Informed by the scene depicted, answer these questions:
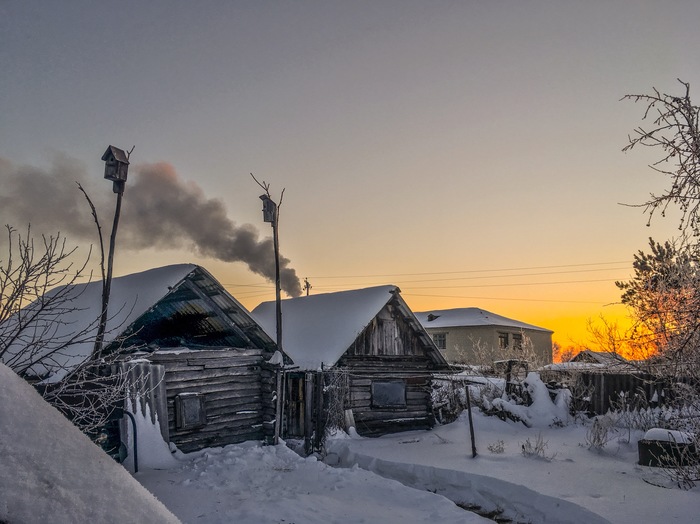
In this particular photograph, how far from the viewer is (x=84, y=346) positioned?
1126cm

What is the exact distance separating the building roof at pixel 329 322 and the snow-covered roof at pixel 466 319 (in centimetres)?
2671

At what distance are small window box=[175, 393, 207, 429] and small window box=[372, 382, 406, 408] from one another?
6758mm

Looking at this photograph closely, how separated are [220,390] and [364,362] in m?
5.88

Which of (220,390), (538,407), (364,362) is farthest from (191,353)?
(538,407)

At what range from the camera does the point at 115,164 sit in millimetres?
12648

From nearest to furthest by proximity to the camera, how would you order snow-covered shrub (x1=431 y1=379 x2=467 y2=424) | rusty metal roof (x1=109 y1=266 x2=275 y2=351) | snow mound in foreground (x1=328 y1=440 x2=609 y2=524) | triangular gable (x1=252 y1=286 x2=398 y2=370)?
snow mound in foreground (x1=328 y1=440 x2=609 y2=524), rusty metal roof (x1=109 y1=266 x2=275 y2=351), triangular gable (x1=252 y1=286 x2=398 y2=370), snow-covered shrub (x1=431 y1=379 x2=467 y2=424)

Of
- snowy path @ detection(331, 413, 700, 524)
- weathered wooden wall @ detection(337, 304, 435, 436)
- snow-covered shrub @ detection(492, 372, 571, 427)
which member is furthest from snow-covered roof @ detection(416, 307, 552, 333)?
snowy path @ detection(331, 413, 700, 524)

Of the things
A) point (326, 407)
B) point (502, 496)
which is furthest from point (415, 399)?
point (502, 496)

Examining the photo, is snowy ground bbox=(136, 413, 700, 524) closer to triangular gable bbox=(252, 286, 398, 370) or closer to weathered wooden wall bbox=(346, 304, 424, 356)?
triangular gable bbox=(252, 286, 398, 370)

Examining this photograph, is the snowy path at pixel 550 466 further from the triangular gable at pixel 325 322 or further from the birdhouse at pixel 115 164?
the birdhouse at pixel 115 164

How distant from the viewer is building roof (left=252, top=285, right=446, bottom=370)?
16984 millimetres

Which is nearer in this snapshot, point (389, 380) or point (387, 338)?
point (389, 380)

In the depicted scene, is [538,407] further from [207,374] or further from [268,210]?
[268,210]

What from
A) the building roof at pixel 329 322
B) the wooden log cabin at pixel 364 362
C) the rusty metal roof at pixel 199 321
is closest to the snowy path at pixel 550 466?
the wooden log cabin at pixel 364 362
